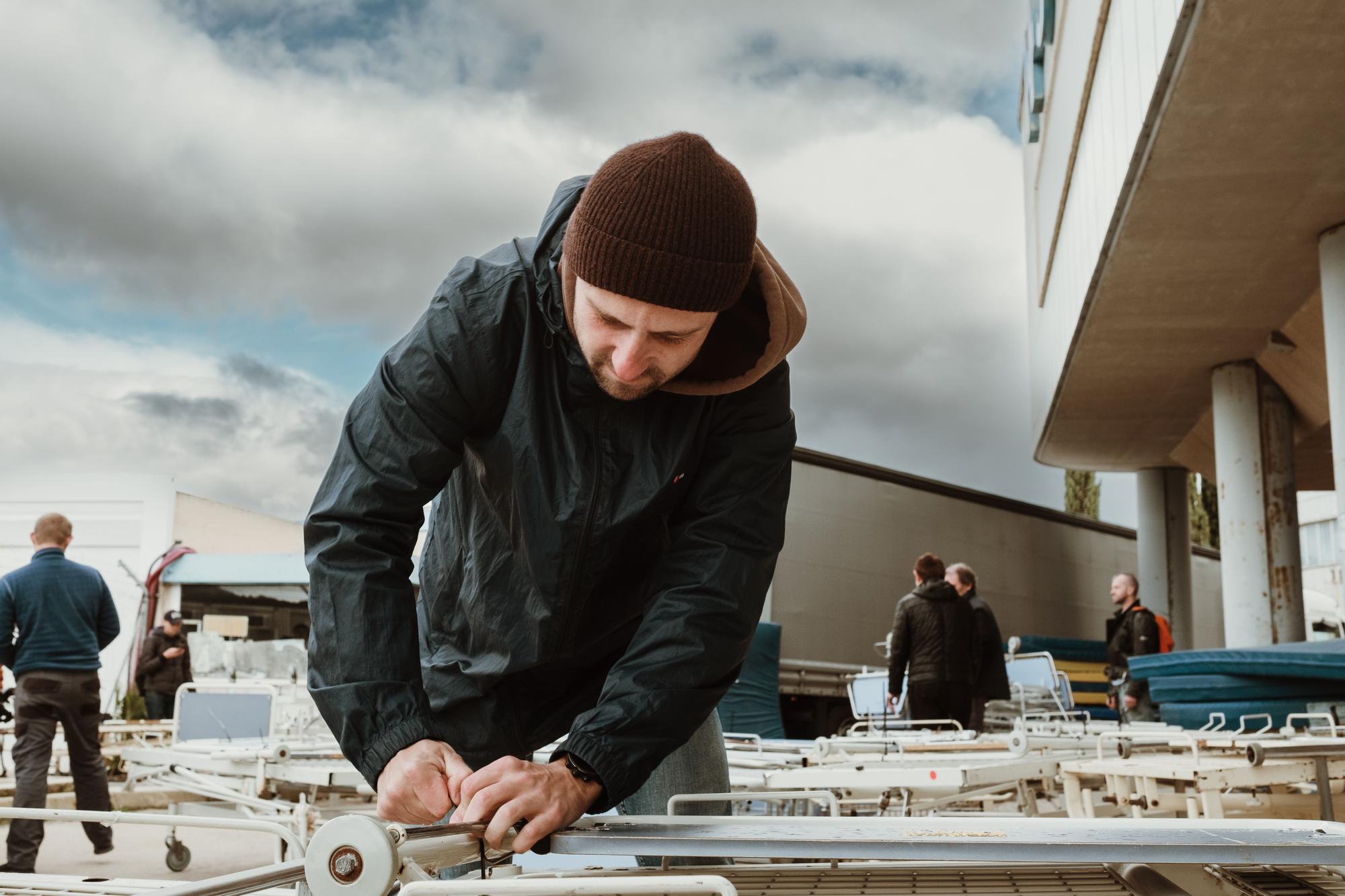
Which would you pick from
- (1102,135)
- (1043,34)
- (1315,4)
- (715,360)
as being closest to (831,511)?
(1102,135)

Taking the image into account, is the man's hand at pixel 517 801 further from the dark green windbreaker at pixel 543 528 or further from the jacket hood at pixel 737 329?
the jacket hood at pixel 737 329

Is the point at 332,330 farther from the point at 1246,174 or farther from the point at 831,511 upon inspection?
the point at 1246,174

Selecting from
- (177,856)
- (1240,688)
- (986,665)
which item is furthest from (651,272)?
(1240,688)

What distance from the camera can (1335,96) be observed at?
7.30 metres

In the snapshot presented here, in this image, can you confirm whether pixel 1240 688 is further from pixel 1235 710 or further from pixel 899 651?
pixel 899 651

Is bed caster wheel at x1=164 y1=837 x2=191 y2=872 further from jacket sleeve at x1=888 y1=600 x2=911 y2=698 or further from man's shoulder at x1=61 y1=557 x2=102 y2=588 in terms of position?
jacket sleeve at x1=888 y1=600 x2=911 y2=698

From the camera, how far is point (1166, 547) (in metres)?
18.8

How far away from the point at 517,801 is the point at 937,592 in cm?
→ 757

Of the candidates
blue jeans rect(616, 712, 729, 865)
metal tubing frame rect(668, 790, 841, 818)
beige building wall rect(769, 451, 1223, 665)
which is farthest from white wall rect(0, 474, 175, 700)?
metal tubing frame rect(668, 790, 841, 818)

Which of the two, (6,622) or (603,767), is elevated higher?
(6,622)

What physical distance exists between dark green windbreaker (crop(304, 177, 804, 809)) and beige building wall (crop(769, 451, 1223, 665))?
33.6ft

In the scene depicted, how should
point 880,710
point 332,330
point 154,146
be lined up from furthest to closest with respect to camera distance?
point 332,330
point 154,146
point 880,710

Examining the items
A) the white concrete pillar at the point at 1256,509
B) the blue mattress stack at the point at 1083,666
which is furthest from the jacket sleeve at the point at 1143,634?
the blue mattress stack at the point at 1083,666

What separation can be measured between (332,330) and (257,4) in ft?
88.0
